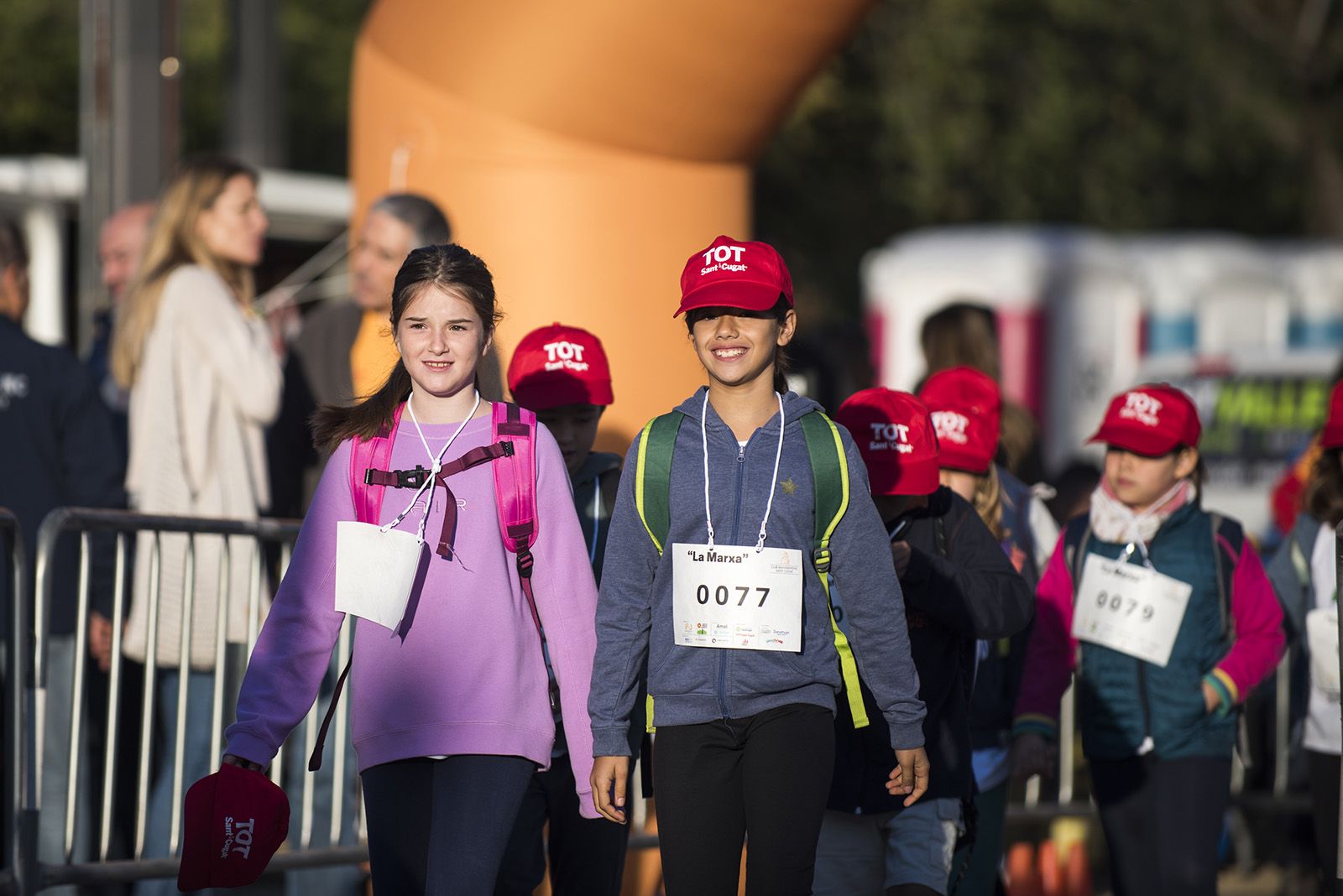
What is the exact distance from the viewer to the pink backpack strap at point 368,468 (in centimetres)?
432

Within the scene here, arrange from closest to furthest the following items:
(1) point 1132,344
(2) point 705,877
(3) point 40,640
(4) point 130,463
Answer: (2) point 705,877
(3) point 40,640
(4) point 130,463
(1) point 1132,344

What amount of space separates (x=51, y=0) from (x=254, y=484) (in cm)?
1794

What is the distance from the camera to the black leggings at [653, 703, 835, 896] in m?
4.22

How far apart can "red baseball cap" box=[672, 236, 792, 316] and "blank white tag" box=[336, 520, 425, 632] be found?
2.64 feet

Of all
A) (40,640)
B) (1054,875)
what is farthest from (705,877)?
(1054,875)

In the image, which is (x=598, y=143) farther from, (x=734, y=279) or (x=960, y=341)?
(x=734, y=279)

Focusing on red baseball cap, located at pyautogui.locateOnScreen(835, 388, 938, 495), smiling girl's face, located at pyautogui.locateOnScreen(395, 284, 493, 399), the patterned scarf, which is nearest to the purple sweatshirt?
smiling girl's face, located at pyautogui.locateOnScreen(395, 284, 493, 399)

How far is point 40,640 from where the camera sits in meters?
5.89

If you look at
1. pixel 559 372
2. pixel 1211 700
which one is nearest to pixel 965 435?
pixel 1211 700

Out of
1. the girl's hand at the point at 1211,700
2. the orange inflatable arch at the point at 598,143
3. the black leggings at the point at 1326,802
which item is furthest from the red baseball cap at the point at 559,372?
the black leggings at the point at 1326,802

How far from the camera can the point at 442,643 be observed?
425cm

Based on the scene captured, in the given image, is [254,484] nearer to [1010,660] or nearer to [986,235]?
[1010,660]

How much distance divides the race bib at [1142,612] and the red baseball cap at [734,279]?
6.28 feet

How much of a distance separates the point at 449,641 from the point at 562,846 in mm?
1060
